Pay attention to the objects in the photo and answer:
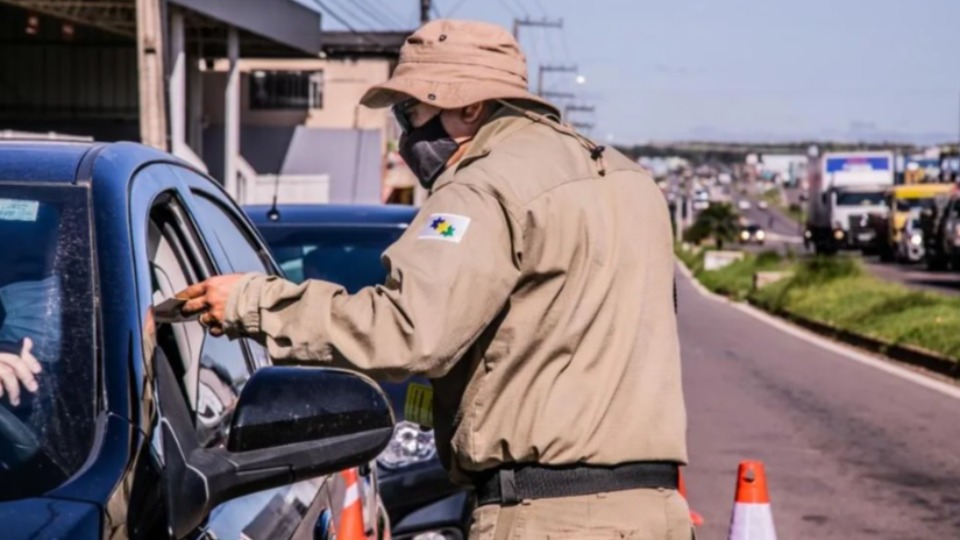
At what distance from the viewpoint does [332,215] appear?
9305 mm

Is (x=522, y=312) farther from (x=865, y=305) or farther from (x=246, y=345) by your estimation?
(x=865, y=305)

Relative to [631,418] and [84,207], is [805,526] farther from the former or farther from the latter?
[84,207]

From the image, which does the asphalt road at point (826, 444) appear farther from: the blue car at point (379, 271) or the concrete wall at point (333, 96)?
the concrete wall at point (333, 96)

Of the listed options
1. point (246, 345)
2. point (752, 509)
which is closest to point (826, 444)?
point (752, 509)

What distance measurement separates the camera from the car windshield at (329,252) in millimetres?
8984

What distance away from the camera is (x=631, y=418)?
376 cm

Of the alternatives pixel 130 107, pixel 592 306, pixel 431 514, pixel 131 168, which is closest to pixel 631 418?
pixel 592 306

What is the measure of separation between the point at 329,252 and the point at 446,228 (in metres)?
5.59

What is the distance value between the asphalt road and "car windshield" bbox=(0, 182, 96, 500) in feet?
21.7

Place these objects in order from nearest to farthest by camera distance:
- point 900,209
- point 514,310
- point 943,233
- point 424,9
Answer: point 514,310, point 424,9, point 943,233, point 900,209

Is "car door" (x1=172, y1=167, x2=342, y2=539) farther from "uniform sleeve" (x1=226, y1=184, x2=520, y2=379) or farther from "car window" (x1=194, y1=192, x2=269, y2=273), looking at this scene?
"uniform sleeve" (x1=226, y1=184, x2=520, y2=379)

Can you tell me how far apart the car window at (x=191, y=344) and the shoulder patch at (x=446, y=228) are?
55 cm

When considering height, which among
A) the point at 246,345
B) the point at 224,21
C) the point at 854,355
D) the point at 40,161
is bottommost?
the point at 854,355

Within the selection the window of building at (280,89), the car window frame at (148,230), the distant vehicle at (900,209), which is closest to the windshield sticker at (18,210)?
the car window frame at (148,230)
